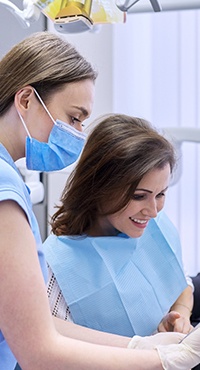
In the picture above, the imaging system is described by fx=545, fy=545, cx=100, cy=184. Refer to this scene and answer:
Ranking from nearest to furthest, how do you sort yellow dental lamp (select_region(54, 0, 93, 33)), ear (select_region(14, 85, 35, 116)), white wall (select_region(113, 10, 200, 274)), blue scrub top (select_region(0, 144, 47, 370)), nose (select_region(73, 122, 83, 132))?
blue scrub top (select_region(0, 144, 47, 370)) → ear (select_region(14, 85, 35, 116)) → nose (select_region(73, 122, 83, 132)) → yellow dental lamp (select_region(54, 0, 93, 33)) → white wall (select_region(113, 10, 200, 274))

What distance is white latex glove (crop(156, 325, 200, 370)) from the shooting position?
966 mm

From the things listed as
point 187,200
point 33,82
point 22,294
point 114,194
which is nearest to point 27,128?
point 33,82

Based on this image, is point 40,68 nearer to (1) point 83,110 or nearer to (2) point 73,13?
(1) point 83,110

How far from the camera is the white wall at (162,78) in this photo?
2738 mm

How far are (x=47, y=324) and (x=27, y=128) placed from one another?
0.38 meters

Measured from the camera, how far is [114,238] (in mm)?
1590

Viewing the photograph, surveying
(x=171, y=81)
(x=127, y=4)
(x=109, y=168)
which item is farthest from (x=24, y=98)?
(x=171, y=81)

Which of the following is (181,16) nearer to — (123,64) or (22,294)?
(123,64)

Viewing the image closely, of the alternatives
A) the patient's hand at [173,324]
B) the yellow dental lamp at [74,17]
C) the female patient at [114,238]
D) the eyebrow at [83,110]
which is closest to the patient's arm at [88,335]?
the female patient at [114,238]

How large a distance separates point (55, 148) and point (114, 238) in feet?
1.80

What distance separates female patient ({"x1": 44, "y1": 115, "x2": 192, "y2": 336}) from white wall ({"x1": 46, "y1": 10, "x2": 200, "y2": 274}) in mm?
1165

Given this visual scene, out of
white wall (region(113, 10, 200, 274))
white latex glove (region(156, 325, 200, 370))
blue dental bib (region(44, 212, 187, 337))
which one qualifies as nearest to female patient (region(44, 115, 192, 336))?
blue dental bib (region(44, 212, 187, 337))

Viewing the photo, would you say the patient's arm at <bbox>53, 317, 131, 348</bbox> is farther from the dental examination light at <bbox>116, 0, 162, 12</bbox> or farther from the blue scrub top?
the dental examination light at <bbox>116, 0, 162, 12</bbox>

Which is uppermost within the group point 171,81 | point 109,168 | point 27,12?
point 27,12
